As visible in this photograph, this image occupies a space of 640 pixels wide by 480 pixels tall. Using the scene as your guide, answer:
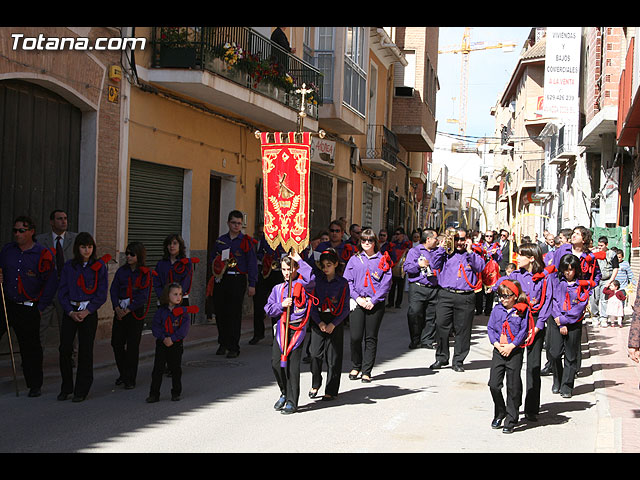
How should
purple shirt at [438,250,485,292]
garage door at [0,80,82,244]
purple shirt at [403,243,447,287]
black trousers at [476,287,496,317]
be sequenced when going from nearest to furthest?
garage door at [0,80,82,244] → purple shirt at [438,250,485,292] → purple shirt at [403,243,447,287] → black trousers at [476,287,496,317]

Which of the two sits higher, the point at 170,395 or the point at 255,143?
the point at 255,143

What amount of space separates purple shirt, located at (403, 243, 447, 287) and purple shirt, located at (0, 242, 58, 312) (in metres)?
5.47

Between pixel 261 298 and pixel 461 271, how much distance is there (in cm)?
339

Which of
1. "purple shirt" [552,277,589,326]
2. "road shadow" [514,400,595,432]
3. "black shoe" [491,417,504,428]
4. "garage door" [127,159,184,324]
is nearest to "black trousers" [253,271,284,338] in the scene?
"garage door" [127,159,184,324]

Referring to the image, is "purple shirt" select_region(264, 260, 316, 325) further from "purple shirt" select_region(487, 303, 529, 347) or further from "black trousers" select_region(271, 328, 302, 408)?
"purple shirt" select_region(487, 303, 529, 347)

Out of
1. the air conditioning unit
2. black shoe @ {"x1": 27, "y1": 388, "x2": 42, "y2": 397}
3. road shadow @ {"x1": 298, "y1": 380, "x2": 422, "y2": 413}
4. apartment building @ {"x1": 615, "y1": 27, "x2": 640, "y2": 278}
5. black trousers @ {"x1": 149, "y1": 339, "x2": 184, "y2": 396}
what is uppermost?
the air conditioning unit

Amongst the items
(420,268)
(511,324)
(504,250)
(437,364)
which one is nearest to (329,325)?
(511,324)

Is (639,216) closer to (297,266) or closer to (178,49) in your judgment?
(178,49)

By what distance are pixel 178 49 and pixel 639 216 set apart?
12.0m

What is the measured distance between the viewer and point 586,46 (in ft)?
96.9

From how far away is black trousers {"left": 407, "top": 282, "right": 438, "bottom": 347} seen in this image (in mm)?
13023

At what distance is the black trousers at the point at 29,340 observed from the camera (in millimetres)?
8695
